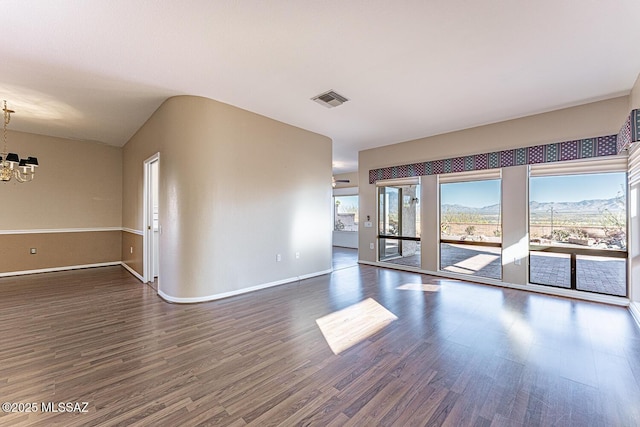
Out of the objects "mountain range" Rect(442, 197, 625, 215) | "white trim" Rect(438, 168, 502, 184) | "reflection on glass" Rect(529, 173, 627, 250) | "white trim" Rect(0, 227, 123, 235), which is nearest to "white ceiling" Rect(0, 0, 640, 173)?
"white trim" Rect(438, 168, 502, 184)

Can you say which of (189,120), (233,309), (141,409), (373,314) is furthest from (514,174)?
(141,409)

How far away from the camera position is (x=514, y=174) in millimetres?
4551

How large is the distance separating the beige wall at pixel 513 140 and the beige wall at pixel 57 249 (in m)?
6.37

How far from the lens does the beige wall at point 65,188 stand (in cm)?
538

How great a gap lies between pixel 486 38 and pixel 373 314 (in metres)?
3.14

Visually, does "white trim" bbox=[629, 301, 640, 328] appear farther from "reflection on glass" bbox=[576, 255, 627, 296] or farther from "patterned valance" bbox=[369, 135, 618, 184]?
"patterned valance" bbox=[369, 135, 618, 184]

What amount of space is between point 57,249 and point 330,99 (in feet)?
21.5

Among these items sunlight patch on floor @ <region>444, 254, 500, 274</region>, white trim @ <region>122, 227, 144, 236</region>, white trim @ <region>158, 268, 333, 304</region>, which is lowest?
white trim @ <region>158, 268, 333, 304</region>

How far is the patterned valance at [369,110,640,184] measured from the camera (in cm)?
327

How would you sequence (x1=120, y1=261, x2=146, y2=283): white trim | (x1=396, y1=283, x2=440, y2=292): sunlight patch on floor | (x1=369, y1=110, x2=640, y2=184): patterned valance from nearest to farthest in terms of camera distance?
1. (x1=369, y1=110, x2=640, y2=184): patterned valance
2. (x1=396, y1=283, x2=440, y2=292): sunlight patch on floor
3. (x1=120, y1=261, x2=146, y2=283): white trim

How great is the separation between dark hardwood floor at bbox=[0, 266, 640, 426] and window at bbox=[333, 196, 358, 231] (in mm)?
6068

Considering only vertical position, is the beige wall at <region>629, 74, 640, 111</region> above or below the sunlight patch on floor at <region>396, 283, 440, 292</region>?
above

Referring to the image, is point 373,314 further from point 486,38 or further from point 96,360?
point 486,38

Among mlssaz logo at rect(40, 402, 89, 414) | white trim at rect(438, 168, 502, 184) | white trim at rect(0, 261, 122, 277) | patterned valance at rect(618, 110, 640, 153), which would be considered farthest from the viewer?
white trim at rect(0, 261, 122, 277)
